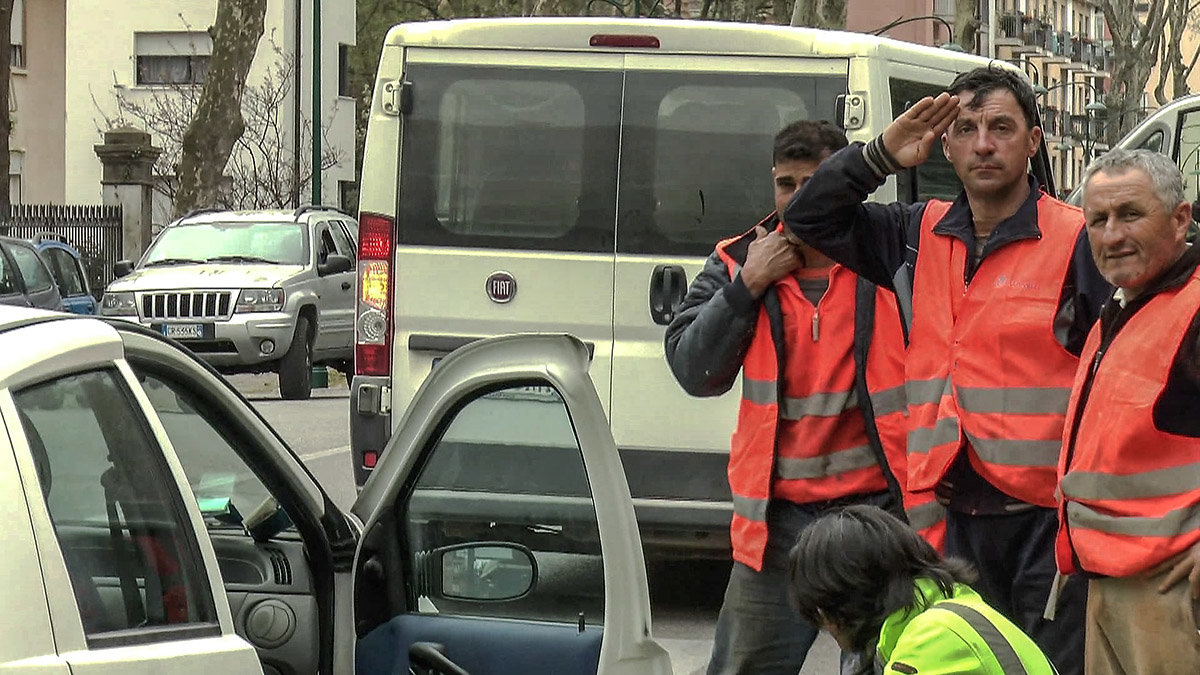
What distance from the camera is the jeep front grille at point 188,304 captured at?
20.3m

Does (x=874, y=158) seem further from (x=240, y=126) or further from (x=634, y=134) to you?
(x=240, y=126)

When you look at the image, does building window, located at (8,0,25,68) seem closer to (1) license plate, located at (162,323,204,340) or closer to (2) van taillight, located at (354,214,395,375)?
(1) license plate, located at (162,323,204,340)

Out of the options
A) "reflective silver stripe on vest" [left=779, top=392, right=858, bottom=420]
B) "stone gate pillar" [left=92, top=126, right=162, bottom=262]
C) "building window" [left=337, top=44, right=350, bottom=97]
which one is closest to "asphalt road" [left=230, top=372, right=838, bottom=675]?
"reflective silver stripe on vest" [left=779, top=392, right=858, bottom=420]

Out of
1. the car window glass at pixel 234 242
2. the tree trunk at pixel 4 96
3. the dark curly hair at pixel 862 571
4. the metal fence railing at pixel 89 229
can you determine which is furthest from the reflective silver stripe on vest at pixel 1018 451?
the metal fence railing at pixel 89 229

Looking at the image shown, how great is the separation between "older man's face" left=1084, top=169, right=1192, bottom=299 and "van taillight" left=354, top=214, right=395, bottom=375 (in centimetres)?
449

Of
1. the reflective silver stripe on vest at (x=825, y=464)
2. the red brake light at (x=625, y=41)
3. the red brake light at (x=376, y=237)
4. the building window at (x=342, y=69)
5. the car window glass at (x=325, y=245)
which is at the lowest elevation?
the car window glass at (x=325, y=245)

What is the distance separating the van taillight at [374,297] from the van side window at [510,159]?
0.09m

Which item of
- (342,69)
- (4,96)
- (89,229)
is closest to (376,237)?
(4,96)

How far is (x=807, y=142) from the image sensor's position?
16.6 ft

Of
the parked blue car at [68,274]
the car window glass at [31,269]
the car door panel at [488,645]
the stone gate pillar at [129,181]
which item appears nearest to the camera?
the car door panel at [488,645]

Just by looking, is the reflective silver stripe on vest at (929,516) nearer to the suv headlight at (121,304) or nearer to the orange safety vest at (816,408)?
the orange safety vest at (816,408)

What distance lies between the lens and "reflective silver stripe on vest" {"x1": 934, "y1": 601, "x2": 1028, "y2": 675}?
11.1 ft

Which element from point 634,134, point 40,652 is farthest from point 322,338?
point 40,652

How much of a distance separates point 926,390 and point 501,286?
12.4 ft
